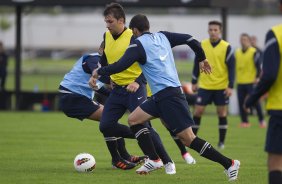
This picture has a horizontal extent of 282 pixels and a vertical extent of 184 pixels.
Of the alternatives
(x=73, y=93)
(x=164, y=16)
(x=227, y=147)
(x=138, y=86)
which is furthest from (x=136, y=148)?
(x=164, y=16)

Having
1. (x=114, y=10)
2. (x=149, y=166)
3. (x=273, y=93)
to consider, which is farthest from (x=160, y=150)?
(x=273, y=93)

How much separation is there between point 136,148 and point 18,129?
206 inches

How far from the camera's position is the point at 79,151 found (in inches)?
618

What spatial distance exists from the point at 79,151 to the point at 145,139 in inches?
159

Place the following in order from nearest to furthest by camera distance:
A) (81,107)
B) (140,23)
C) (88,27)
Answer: (140,23)
(81,107)
(88,27)

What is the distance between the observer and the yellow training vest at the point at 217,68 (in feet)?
55.5

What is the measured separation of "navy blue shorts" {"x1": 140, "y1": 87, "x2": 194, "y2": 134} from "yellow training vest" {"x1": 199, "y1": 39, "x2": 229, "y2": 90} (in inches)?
222

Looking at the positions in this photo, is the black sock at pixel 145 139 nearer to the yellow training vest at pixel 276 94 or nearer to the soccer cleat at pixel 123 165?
the soccer cleat at pixel 123 165

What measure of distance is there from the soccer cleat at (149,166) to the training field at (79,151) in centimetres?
10

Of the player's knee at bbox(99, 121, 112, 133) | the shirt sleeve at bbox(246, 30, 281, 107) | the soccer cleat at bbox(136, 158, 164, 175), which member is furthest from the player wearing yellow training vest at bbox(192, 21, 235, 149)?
the shirt sleeve at bbox(246, 30, 281, 107)

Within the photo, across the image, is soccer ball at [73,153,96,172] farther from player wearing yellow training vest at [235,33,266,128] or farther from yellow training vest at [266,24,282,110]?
player wearing yellow training vest at [235,33,266,128]

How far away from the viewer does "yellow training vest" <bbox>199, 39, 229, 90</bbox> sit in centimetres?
1692

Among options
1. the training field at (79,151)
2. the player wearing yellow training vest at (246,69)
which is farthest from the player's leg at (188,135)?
the player wearing yellow training vest at (246,69)

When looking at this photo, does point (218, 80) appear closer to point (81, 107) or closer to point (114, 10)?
point (81, 107)
